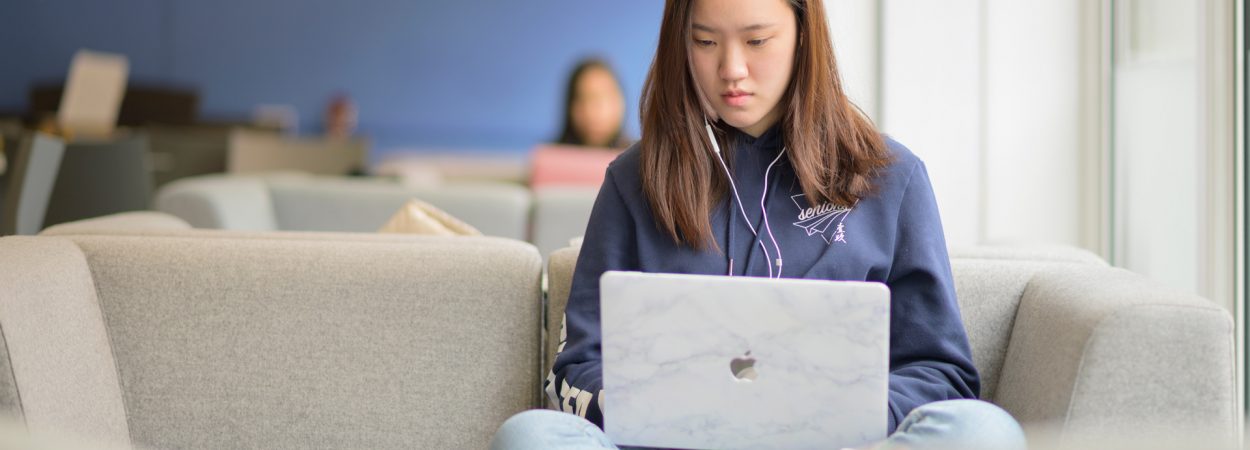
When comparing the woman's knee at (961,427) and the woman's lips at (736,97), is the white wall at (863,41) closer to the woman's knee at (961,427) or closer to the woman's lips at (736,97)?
the woman's lips at (736,97)

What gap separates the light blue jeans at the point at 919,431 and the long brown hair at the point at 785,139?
39 centimetres

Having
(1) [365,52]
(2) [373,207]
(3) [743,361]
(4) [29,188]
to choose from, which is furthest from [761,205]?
(1) [365,52]

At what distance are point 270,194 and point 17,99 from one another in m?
4.23

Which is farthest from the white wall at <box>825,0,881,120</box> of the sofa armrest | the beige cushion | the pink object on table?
the sofa armrest

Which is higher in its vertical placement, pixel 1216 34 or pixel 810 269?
pixel 1216 34

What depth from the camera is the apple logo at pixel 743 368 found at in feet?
4.56

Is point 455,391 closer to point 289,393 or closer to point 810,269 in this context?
point 289,393

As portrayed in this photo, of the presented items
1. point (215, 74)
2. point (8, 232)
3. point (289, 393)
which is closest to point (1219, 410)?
point (289, 393)

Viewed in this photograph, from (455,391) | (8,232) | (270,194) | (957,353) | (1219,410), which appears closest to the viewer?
(1219,410)

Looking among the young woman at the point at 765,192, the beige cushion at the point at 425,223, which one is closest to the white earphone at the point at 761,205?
the young woman at the point at 765,192

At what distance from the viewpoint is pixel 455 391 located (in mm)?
1860

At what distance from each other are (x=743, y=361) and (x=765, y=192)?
45 cm

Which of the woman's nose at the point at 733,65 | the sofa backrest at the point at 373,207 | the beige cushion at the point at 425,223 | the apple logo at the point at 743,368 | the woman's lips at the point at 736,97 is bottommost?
the sofa backrest at the point at 373,207

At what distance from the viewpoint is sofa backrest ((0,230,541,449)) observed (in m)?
1.85
